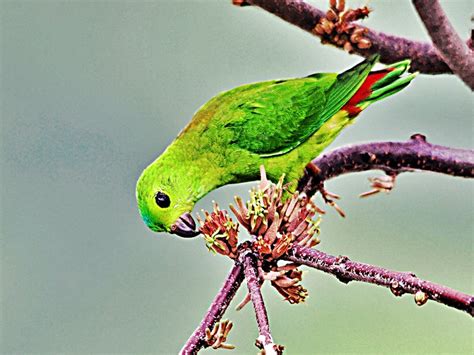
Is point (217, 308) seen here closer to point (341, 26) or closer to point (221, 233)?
point (221, 233)


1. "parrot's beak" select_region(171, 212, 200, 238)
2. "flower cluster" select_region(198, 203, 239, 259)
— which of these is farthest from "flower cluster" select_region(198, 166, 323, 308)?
"parrot's beak" select_region(171, 212, 200, 238)

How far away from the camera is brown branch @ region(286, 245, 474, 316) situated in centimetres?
43

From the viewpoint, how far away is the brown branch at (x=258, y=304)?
405 mm

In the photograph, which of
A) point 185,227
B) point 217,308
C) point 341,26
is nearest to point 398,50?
point 341,26

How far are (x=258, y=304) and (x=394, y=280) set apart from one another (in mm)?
97

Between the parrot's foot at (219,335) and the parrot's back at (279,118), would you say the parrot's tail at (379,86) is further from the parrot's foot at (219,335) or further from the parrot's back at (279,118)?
the parrot's foot at (219,335)

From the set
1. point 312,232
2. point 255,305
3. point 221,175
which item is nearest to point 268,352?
point 255,305

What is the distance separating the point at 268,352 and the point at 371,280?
0.10 metres

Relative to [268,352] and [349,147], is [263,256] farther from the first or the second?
[349,147]

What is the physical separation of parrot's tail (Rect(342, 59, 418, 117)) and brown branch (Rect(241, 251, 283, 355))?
1.33ft

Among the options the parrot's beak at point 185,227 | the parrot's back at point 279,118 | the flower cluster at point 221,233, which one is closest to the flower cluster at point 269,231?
the flower cluster at point 221,233

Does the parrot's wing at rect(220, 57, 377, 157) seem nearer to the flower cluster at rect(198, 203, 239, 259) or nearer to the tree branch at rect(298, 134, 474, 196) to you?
the tree branch at rect(298, 134, 474, 196)

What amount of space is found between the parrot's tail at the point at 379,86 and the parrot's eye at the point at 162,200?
0.31 meters

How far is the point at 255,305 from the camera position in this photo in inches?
17.5
